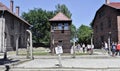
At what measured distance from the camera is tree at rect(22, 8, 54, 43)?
79.0 meters

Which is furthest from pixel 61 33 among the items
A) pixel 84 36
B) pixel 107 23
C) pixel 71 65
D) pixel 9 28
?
pixel 84 36

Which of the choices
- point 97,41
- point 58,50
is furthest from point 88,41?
point 58,50

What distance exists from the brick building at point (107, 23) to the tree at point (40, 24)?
20380mm

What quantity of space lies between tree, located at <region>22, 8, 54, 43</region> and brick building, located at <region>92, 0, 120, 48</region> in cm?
2038

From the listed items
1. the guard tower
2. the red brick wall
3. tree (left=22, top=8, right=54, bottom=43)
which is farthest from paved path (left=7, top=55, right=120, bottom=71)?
tree (left=22, top=8, right=54, bottom=43)

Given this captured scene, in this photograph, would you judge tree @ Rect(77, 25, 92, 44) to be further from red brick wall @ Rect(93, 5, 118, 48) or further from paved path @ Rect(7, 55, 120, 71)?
paved path @ Rect(7, 55, 120, 71)

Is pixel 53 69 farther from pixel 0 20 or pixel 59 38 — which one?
pixel 0 20

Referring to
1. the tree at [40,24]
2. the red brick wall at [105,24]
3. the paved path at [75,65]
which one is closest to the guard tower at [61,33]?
the red brick wall at [105,24]

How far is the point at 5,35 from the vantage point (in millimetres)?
41219

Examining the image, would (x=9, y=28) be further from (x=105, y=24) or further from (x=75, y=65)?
(x=75, y=65)

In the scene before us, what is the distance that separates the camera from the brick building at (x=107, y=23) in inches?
1791

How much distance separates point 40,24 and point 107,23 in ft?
106

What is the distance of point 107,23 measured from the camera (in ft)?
167

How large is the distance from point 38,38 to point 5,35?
40.2 m
